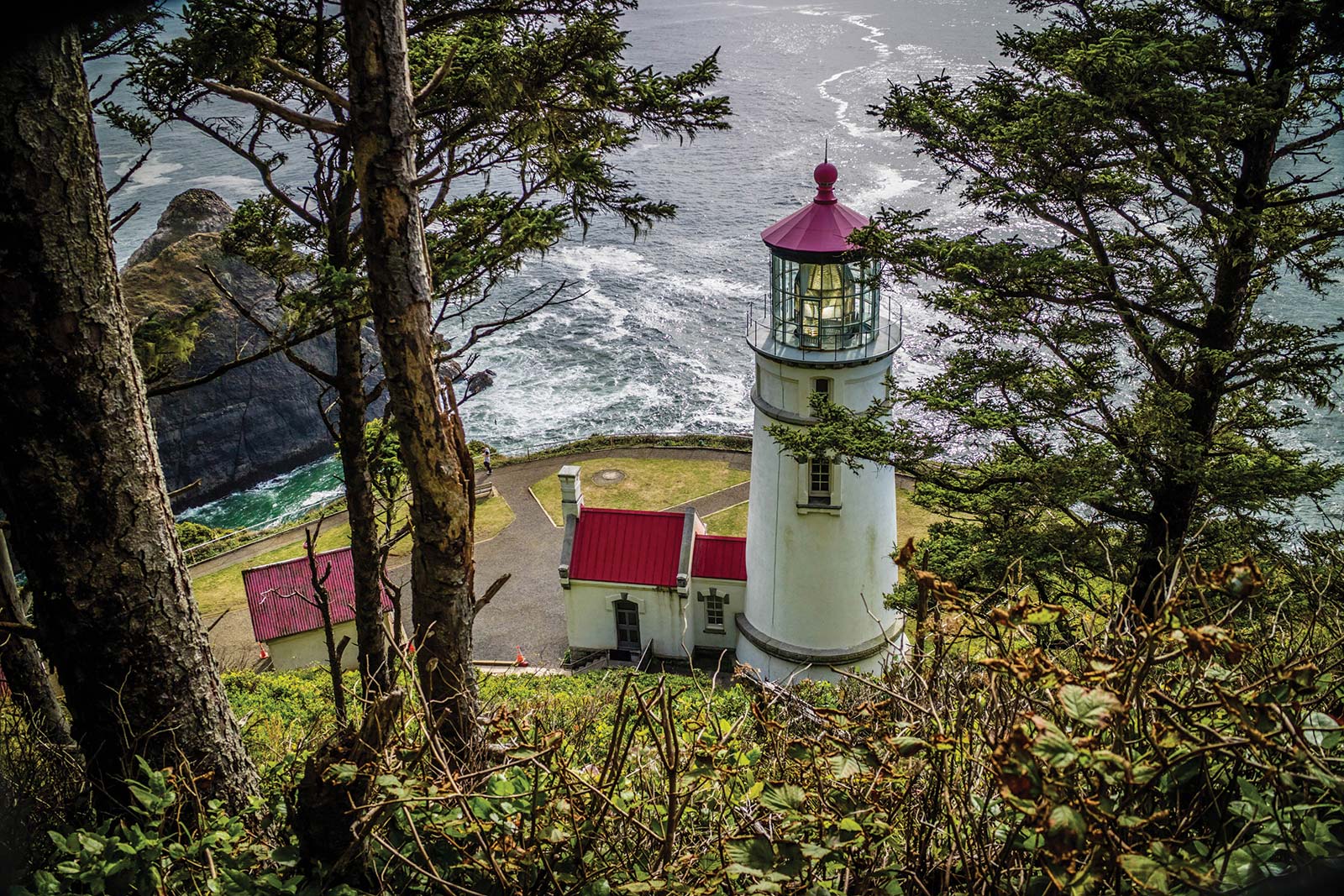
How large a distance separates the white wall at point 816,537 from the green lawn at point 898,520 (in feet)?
18.0

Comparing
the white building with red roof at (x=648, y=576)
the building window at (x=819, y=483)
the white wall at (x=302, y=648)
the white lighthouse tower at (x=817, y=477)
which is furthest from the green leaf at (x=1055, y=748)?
the white wall at (x=302, y=648)

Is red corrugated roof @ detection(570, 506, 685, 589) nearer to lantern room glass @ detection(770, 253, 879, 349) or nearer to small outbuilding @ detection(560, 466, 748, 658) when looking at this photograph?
small outbuilding @ detection(560, 466, 748, 658)

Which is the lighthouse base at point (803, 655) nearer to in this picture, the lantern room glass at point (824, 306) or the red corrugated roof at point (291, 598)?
the lantern room glass at point (824, 306)

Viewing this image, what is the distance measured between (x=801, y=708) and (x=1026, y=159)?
19.7 ft


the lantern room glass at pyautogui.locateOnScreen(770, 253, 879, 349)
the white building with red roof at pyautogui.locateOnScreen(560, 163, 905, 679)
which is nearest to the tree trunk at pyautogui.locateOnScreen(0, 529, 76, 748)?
the white building with red roof at pyautogui.locateOnScreen(560, 163, 905, 679)

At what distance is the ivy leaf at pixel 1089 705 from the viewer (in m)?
1.79

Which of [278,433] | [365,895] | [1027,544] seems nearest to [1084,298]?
[1027,544]

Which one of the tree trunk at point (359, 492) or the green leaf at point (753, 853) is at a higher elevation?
the green leaf at point (753, 853)

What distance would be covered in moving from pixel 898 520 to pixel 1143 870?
17.5 m

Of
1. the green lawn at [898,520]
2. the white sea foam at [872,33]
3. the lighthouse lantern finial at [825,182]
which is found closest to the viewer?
the lighthouse lantern finial at [825,182]

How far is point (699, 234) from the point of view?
33.5m

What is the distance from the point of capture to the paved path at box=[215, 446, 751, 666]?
15.5 metres

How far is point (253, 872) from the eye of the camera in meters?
2.75

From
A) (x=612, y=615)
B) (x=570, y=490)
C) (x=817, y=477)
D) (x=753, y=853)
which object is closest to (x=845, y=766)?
(x=753, y=853)
